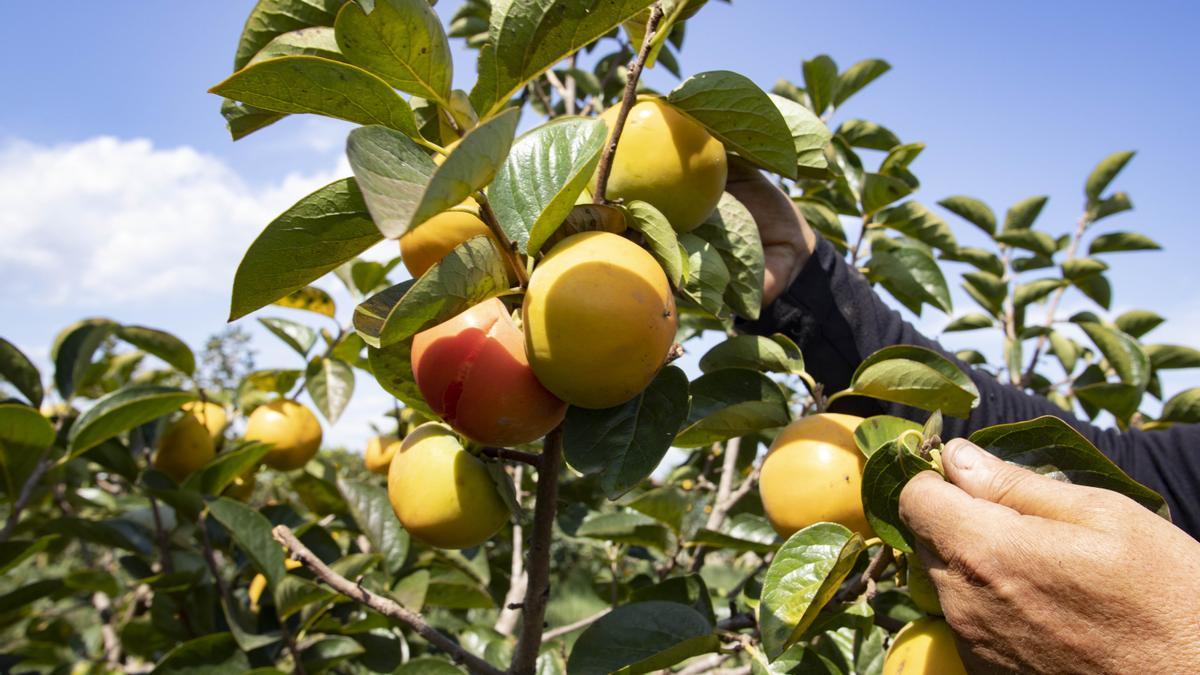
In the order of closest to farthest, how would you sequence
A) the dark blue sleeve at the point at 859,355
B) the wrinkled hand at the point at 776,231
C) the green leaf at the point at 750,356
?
the green leaf at the point at 750,356
the wrinkled hand at the point at 776,231
the dark blue sleeve at the point at 859,355

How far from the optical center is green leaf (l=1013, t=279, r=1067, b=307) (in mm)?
2922

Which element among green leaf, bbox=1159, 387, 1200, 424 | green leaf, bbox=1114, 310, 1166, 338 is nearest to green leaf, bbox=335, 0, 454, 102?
green leaf, bbox=1159, 387, 1200, 424

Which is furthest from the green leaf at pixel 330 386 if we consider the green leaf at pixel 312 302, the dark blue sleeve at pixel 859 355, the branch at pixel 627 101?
the branch at pixel 627 101

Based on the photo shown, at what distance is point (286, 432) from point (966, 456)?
191 centimetres

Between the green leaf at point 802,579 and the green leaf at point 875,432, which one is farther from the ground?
the green leaf at point 875,432

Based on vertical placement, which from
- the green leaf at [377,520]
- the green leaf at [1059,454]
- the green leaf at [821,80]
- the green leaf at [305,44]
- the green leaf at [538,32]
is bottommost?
the green leaf at [377,520]

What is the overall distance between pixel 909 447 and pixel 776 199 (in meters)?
0.72

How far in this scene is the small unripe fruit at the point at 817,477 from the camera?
115cm

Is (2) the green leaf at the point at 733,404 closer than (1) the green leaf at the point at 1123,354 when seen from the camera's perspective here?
Yes

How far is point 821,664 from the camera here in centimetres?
117

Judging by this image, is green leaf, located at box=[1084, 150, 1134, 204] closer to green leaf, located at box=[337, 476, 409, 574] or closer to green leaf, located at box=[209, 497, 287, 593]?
green leaf, located at box=[337, 476, 409, 574]

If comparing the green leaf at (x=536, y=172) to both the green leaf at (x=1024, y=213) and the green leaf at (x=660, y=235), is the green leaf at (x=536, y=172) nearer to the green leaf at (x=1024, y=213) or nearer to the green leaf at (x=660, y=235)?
the green leaf at (x=660, y=235)

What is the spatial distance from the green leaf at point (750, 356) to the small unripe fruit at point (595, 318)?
534mm

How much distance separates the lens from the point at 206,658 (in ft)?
5.45
